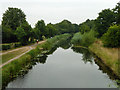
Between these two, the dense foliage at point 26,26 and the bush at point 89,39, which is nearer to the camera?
the dense foliage at point 26,26

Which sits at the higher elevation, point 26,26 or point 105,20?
point 105,20

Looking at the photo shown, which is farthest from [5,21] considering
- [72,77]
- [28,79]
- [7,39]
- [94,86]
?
[94,86]

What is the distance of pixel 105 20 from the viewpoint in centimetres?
3872

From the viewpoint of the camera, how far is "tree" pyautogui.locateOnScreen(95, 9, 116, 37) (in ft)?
125

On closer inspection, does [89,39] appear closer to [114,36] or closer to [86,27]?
[114,36]

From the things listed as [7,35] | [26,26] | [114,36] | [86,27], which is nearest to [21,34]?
[26,26]

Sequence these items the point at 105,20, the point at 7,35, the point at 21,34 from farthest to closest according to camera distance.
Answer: the point at 105,20 < the point at 7,35 < the point at 21,34

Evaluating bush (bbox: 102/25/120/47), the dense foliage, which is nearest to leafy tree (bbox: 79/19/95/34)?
the dense foliage

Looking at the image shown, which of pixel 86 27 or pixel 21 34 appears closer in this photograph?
pixel 21 34

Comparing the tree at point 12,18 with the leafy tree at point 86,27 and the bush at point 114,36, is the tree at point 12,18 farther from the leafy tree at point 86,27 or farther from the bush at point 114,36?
the bush at point 114,36

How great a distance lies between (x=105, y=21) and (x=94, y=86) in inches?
1243

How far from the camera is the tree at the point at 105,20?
125ft

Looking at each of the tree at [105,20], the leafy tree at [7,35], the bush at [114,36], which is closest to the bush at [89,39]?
the tree at [105,20]

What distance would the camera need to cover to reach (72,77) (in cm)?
1491
